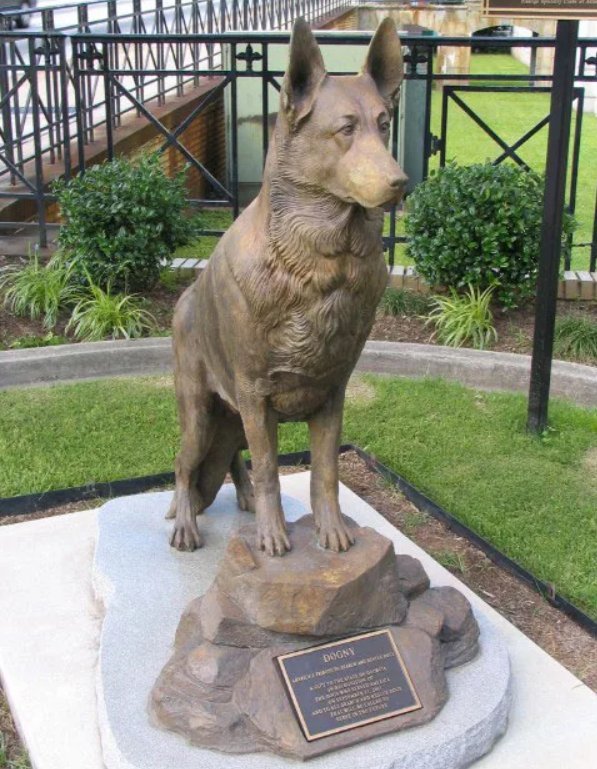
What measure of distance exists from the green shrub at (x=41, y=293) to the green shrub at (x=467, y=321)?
282 centimetres

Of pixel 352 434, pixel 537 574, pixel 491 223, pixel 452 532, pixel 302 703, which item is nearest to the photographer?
pixel 302 703

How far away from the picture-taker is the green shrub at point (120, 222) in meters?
7.32

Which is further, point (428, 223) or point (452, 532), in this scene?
point (428, 223)

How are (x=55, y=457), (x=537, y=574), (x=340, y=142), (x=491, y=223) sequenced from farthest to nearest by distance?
(x=491, y=223)
(x=55, y=457)
(x=537, y=574)
(x=340, y=142)

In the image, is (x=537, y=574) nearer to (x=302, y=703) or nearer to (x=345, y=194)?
(x=302, y=703)

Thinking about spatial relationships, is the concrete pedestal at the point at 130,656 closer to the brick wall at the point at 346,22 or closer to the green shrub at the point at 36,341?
the green shrub at the point at 36,341

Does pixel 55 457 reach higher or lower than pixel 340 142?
lower

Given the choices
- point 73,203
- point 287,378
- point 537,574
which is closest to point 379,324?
point 73,203

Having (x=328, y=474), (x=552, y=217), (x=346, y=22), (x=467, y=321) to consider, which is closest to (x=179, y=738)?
(x=328, y=474)

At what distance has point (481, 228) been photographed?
22.8 feet

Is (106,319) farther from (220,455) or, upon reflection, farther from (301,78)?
(301,78)

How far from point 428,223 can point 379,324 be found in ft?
2.79

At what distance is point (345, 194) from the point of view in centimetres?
288

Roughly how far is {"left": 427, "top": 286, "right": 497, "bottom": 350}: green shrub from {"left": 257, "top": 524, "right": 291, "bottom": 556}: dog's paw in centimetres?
378
